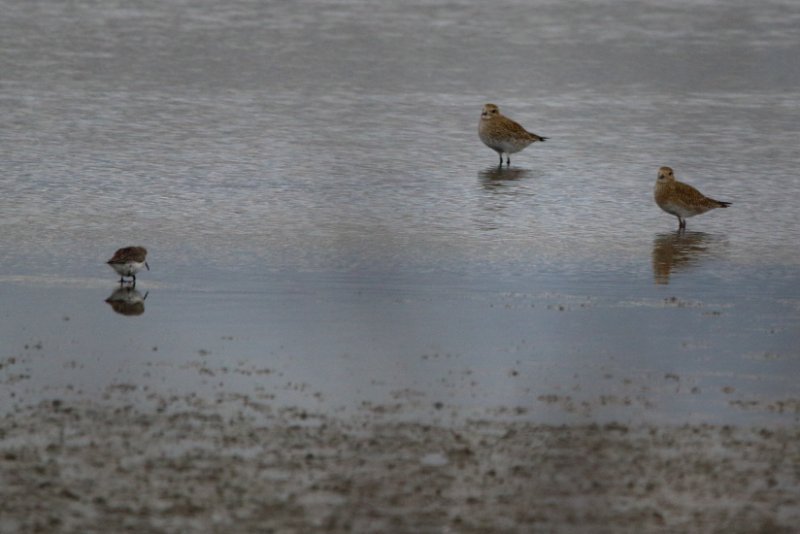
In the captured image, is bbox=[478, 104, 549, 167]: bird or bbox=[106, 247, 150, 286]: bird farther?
bbox=[478, 104, 549, 167]: bird

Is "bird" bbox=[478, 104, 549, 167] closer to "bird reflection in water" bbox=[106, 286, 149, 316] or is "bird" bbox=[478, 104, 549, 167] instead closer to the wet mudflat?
the wet mudflat

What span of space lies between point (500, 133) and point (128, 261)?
8.61 m

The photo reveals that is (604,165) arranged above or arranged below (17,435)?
above

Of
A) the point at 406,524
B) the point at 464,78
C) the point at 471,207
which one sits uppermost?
the point at 464,78

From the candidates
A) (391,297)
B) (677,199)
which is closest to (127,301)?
(391,297)

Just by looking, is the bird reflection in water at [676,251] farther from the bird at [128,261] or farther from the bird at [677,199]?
the bird at [128,261]

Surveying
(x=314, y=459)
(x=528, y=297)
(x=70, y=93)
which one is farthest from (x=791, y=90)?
(x=314, y=459)

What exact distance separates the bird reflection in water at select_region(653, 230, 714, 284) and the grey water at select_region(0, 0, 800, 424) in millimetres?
49

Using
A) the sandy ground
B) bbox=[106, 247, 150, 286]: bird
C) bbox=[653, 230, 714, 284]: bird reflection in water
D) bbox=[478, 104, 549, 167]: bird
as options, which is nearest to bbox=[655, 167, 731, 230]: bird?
bbox=[653, 230, 714, 284]: bird reflection in water

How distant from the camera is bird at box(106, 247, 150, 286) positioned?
43.2 feet

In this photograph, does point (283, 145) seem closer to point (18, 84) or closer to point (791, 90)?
point (18, 84)

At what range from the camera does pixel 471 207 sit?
1784 cm

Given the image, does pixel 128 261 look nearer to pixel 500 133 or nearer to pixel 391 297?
pixel 391 297

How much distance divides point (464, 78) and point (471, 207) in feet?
35.1
